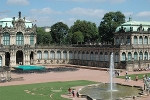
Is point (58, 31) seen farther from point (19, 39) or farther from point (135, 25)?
point (135, 25)

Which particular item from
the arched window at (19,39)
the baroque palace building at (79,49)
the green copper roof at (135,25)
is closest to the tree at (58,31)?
the baroque palace building at (79,49)

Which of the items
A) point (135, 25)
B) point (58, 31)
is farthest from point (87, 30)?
point (135, 25)

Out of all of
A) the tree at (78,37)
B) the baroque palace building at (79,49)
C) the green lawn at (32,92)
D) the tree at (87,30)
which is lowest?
the green lawn at (32,92)

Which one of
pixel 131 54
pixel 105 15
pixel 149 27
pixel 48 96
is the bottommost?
pixel 48 96

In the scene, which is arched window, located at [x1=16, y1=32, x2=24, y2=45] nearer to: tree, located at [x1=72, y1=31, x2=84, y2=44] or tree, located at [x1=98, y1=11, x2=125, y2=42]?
tree, located at [x1=72, y1=31, x2=84, y2=44]

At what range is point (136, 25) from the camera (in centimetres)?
8069

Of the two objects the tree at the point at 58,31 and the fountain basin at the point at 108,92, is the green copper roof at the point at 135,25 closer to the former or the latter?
the fountain basin at the point at 108,92

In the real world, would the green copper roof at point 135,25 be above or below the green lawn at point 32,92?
above

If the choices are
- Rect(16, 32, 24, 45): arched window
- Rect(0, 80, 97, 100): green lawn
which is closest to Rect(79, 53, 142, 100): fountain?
Rect(0, 80, 97, 100): green lawn

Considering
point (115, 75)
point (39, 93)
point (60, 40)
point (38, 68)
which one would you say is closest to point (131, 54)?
point (115, 75)

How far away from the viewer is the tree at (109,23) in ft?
341

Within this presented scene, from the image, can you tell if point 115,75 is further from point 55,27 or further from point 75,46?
point 55,27

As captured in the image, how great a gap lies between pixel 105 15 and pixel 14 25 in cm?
3708

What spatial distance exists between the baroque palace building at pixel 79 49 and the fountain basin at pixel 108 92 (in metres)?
26.7
